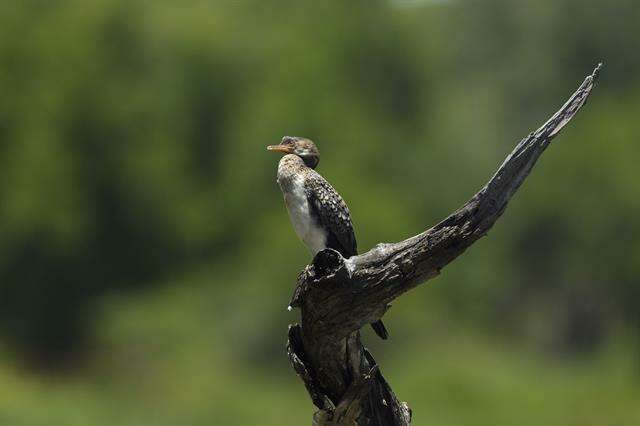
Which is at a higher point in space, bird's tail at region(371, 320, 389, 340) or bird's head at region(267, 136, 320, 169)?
bird's head at region(267, 136, 320, 169)

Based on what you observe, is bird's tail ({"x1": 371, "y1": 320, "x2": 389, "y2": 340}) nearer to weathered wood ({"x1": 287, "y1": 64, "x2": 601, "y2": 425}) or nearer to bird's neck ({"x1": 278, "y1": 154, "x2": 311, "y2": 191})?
weathered wood ({"x1": 287, "y1": 64, "x2": 601, "y2": 425})

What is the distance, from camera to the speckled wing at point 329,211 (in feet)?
30.5

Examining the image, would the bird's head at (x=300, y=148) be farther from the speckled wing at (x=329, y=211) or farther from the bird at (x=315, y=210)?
the speckled wing at (x=329, y=211)

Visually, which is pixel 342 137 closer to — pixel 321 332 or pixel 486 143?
pixel 486 143

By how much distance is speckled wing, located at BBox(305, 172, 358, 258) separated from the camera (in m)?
9.29

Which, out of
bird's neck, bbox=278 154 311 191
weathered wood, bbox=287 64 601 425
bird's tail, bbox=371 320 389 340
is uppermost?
bird's neck, bbox=278 154 311 191

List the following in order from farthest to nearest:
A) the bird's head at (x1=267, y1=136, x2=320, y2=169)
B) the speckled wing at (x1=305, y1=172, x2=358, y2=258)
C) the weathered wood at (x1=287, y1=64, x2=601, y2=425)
→ the bird's head at (x1=267, y1=136, x2=320, y2=169), the speckled wing at (x1=305, y1=172, x2=358, y2=258), the weathered wood at (x1=287, y1=64, x2=601, y2=425)

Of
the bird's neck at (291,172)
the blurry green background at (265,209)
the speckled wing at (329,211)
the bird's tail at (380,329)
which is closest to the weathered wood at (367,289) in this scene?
the bird's tail at (380,329)

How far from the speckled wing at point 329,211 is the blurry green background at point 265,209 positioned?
19294 mm

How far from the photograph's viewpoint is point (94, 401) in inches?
1308

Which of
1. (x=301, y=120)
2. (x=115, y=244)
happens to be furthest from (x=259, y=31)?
(x=115, y=244)

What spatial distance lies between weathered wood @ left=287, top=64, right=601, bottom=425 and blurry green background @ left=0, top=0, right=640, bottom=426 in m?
20.3

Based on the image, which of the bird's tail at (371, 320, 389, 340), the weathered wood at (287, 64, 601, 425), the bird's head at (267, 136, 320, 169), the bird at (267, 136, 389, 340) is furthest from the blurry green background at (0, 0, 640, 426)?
the weathered wood at (287, 64, 601, 425)

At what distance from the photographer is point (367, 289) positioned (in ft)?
25.0
